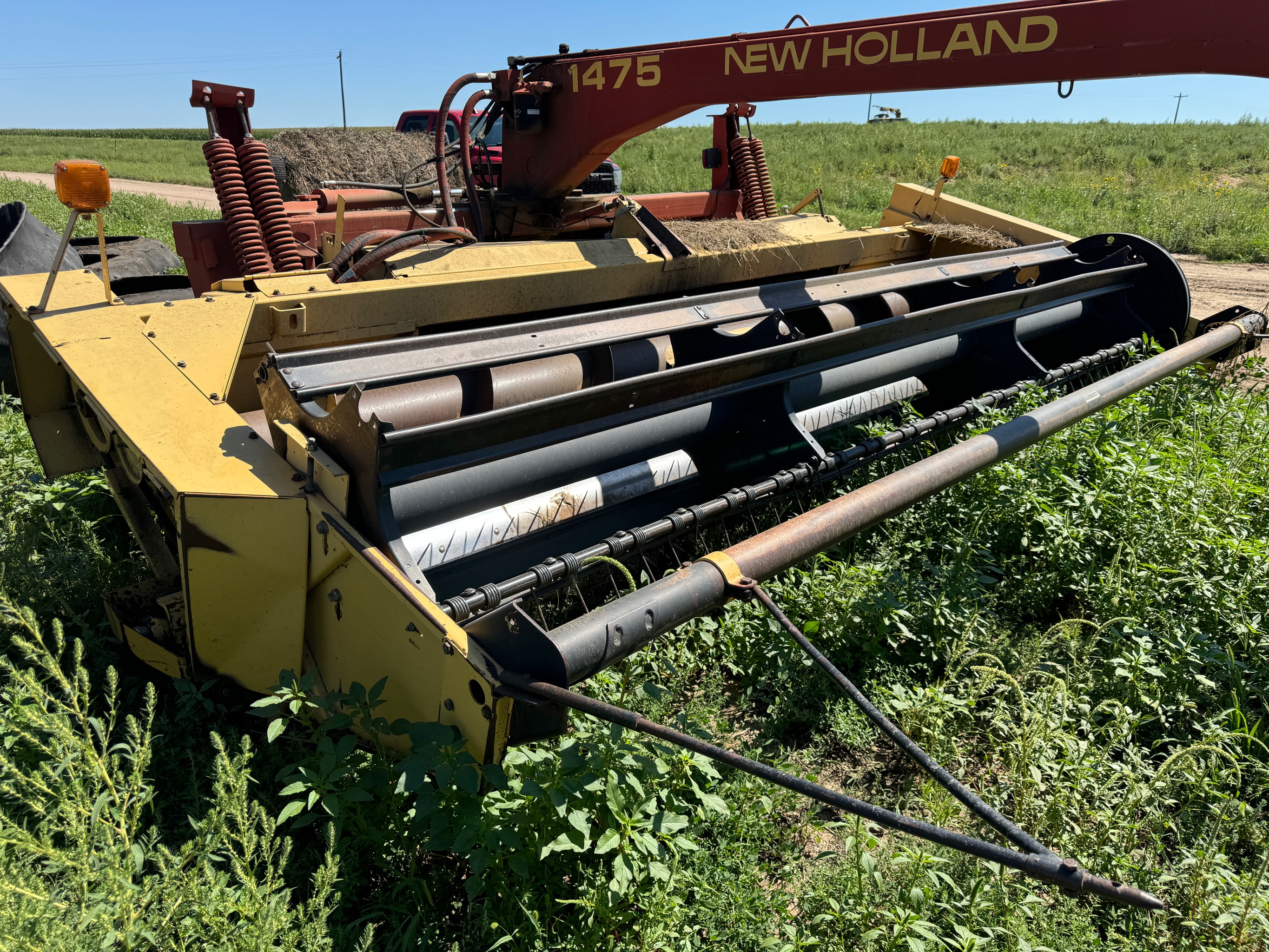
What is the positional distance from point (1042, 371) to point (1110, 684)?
192cm

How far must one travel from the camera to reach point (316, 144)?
989 centimetres

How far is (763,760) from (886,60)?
2663 mm

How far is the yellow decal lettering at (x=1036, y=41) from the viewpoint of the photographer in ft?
9.65

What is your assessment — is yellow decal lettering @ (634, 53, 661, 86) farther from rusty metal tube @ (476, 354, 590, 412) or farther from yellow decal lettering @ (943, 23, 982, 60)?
rusty metal tube @ (476, 354, 590, 412)

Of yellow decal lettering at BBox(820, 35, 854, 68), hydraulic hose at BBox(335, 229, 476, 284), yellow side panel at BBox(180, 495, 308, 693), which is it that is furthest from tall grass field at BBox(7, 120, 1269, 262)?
yellow side panel at BBox(180, 495, 308, 693)

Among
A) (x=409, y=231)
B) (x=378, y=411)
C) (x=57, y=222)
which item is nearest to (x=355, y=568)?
(x=378, y=411)

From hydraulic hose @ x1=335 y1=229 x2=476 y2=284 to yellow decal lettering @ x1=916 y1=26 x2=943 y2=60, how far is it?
200cm

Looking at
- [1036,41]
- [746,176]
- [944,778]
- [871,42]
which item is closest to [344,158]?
[746,176]

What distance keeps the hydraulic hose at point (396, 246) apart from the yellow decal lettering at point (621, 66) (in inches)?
40.6

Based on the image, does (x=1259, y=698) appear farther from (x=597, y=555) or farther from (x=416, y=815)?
(x=416, y=815)

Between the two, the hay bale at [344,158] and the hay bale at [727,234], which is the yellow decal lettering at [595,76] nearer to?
the hay bale at [727,234]

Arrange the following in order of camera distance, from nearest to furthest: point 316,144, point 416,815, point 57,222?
1. point 416,815
2. point 316,144
3. point 57,222

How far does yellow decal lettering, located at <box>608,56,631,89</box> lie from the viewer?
3.95m

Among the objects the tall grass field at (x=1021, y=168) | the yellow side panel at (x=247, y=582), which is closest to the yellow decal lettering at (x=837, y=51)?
the yellow side panel at (x=247, y=582)
